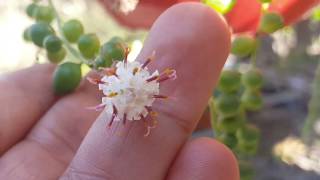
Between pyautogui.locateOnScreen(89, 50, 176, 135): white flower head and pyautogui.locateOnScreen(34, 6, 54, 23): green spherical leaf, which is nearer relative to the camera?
pyautogui.locateOnScreen(89, 50, 176, 135): white flower head

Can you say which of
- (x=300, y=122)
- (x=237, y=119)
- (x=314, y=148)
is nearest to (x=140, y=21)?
(x=237, y=119)

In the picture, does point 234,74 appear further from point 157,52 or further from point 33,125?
point 33,125

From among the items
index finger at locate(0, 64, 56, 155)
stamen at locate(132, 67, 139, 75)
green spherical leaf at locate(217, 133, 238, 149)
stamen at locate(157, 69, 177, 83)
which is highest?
stamen at locate(132, 67, 139, 75)

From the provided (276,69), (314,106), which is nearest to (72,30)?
(314,106)

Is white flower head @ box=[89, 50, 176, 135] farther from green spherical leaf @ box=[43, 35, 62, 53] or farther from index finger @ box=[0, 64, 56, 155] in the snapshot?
index finger @ box=[0, 64, 56, 155]

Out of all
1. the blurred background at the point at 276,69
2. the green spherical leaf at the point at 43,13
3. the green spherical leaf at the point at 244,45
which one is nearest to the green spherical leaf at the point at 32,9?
the green spherical leaf at the point at 43,13

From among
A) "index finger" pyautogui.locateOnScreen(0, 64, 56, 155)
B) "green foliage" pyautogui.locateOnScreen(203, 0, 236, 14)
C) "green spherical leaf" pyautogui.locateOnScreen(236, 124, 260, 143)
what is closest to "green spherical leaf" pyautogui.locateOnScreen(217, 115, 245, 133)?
"green spherical leaf" pyautogui.locateOnScreen(236, 124, 260, 143)
